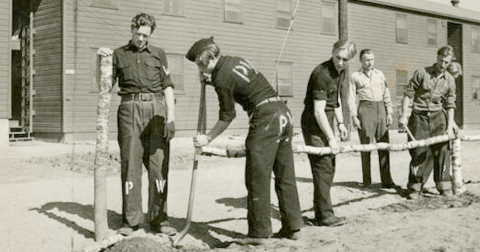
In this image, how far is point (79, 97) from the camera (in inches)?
592

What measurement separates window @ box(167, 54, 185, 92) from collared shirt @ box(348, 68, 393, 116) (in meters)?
10.3

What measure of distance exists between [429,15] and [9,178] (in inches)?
895

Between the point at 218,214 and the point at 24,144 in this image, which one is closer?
the point at 218,214

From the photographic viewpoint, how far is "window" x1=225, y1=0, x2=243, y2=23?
18359mm

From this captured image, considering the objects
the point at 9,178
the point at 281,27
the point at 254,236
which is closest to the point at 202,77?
the point at 254,236

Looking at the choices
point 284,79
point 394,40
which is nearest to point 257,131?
point 284,79

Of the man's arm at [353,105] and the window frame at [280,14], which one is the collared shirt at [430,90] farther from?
the window frame at [280,14]

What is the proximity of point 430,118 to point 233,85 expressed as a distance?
3.89 metres

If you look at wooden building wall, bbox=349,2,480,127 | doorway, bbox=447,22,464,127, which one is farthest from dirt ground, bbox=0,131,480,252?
doorway, bbox=447,22,464,127

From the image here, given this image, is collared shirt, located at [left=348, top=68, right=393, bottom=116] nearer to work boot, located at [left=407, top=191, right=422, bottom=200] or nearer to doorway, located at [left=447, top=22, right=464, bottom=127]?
work boot, located at [left=407, top=191, right=422, bottom=200]

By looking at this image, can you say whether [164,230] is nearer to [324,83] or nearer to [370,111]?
[324,83]

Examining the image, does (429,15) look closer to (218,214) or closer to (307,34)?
(307,34)

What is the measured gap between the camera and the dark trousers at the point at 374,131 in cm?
732

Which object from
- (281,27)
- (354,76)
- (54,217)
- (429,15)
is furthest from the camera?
(429,15)
